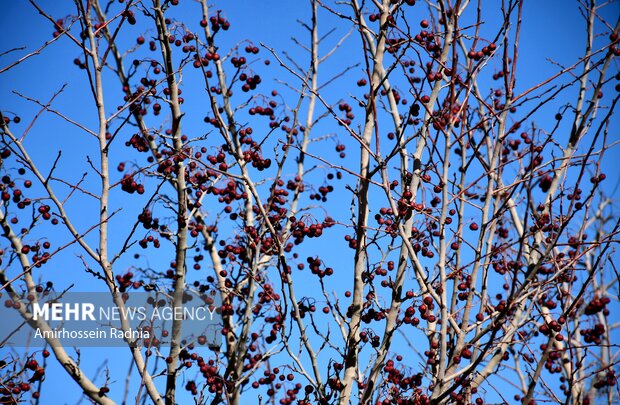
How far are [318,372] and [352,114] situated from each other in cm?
333


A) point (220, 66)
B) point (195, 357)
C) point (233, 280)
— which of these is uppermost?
point (220, 66)

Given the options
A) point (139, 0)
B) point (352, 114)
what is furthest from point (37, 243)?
point (352, 114)

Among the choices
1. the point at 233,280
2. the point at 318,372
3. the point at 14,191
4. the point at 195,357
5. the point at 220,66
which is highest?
the point at 220,66

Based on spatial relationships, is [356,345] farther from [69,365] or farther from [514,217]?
[514,217]

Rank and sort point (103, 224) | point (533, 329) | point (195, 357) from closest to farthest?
point (103, 224), point (533, 329), point (195, 357)

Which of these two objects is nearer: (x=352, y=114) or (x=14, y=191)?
(x=14, y=191)

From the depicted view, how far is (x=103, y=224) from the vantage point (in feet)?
15.7

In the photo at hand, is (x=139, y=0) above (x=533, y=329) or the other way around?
above

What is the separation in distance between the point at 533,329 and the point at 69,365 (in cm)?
356

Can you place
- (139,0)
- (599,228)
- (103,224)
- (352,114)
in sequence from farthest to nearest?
(599,228), (352,114), (139,0), (103,224)

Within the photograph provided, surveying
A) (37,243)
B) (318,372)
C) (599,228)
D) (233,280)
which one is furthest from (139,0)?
(599,228)

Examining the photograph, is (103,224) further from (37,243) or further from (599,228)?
(599,228)

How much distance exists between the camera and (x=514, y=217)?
6199 millimetres

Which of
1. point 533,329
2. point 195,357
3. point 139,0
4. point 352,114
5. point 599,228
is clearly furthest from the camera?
point 599,228
